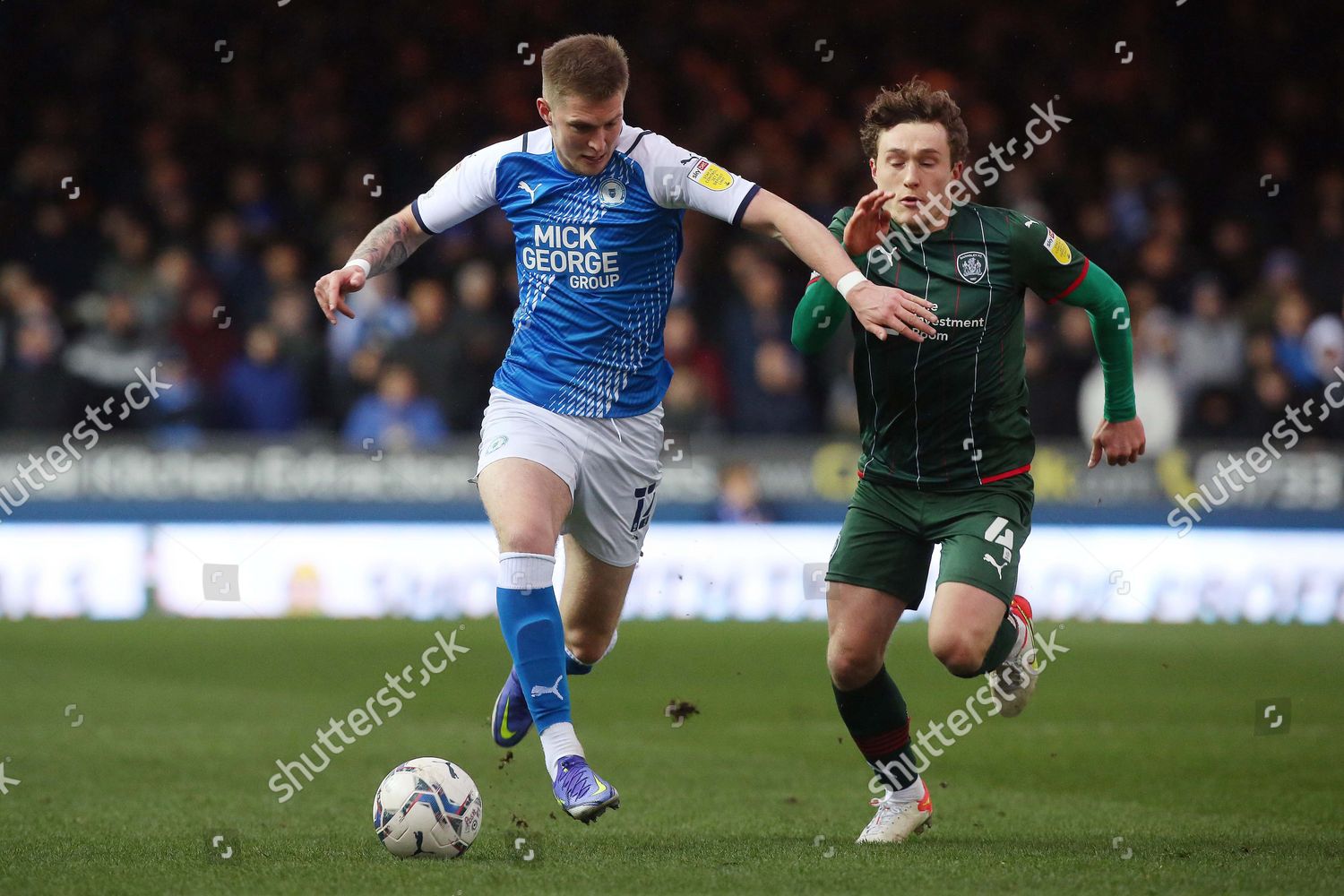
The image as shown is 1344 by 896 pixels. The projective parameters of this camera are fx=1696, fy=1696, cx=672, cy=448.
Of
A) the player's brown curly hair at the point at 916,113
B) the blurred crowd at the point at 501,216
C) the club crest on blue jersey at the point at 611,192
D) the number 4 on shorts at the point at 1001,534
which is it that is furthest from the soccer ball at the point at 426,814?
the blurred crowd at the point at 501,216

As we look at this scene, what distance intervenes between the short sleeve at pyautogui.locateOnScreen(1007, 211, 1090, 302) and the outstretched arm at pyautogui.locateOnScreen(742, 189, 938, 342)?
1.62 ft

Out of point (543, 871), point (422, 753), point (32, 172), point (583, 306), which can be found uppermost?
point (32, 172)

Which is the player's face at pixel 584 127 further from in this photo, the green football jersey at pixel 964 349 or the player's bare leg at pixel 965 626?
the player's bare leg at pixel 965 626

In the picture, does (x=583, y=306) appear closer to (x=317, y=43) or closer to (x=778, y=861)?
(x=778, y=861)

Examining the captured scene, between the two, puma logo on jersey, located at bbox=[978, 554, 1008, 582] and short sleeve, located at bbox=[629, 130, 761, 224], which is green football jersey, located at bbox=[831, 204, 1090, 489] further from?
short sleeve, located at bbox=[629, 130, 761, 224]

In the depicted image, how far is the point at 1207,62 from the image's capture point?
734 inches

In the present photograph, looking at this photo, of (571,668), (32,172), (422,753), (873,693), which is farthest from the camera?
(32,172)

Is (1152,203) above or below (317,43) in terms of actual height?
below

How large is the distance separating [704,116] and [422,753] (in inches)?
410

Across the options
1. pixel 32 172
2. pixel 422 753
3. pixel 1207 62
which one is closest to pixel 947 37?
pixel 1207 62

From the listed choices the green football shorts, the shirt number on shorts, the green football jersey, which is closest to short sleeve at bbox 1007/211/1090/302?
the green football jersey

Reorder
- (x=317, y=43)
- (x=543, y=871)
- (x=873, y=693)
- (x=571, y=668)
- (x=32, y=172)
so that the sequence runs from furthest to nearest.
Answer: (x=317, y=43) → (x=32, y=172) → (x=571, y=668) → (x=873, y=693) → (x=543, y=871)

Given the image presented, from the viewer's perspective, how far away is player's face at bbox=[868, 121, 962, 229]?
214 inches

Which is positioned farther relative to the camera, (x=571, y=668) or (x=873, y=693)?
(x=571, y=668)
